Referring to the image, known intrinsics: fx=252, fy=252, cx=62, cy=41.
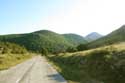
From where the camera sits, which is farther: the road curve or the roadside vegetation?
the roadside vegetation

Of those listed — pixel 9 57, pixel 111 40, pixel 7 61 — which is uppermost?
pixel 111 40

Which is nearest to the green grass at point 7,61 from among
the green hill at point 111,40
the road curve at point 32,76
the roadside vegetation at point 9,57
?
the roadside vegetation at point 9,57

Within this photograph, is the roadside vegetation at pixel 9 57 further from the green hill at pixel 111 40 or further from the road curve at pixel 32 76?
the green hill at pixel 111 40

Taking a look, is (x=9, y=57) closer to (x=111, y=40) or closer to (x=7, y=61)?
(x=7, y=61)

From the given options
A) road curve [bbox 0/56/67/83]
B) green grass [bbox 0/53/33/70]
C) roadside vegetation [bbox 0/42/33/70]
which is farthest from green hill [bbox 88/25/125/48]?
road curve [bbox 0/56/67/83]

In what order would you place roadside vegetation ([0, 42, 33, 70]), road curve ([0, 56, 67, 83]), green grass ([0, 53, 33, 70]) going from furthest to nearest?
1. roadside vegetation ([0, 42, 33, 70])
2. green grass ([0, 53, 33, 70])
3. road curve ([0, 56, 67, 83])

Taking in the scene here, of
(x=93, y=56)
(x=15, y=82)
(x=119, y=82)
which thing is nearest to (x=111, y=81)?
(x=119, y=82)

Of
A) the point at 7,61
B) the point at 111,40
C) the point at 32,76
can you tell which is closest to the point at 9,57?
the point at 7,61

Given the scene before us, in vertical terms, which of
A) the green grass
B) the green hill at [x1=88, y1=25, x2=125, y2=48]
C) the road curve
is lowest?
the road curve

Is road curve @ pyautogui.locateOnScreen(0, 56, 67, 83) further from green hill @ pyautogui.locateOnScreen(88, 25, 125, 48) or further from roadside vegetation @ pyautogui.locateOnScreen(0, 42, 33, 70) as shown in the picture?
green hill @ pyautogui.locateOnScreen(88, 25, 125, 48)

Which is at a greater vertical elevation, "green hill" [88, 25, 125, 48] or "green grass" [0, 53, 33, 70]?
"green hill" [88, 25, 125, 48]

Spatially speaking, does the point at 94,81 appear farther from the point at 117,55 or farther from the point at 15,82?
the point at 15,82

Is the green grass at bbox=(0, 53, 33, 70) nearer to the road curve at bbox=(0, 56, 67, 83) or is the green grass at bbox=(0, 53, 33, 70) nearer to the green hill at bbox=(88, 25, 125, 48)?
the road curve at bbox=(0, 56, 67, 83)

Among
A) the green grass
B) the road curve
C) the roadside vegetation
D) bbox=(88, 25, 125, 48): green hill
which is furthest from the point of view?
bbox=(88, 25, 125, 48): green hill
